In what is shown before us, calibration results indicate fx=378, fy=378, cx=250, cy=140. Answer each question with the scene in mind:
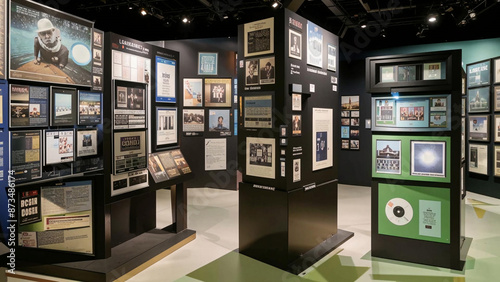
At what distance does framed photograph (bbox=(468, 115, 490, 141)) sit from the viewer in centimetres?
772

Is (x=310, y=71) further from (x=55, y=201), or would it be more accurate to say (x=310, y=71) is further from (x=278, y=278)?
(x=55, y=201)

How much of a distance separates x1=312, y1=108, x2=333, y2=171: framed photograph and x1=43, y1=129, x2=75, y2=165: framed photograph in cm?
280

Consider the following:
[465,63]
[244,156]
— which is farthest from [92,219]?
[465,63]

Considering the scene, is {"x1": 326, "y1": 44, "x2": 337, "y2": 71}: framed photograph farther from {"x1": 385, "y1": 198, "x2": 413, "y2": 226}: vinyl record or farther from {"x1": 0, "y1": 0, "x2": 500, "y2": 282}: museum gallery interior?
{"x1": 385, "y1": 198, "x2": 413, "y2": 226}: vinyl record

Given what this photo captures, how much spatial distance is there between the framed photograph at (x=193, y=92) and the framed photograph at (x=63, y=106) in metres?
4.34

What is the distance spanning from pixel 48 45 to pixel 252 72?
216 cm

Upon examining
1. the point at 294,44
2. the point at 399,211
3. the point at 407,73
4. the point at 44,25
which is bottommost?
the point at 399,211

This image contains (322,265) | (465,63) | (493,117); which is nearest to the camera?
(322,265)

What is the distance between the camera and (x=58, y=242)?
13.0 ft

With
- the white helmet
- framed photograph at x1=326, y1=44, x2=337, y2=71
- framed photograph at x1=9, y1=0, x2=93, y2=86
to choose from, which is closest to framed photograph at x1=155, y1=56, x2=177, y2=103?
framed photograph at x1=9, y1=0, x2=93, y2=86

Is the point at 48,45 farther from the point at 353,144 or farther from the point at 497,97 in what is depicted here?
the point at 497,97

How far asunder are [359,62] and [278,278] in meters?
6.45

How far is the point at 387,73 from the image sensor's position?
4352 mm

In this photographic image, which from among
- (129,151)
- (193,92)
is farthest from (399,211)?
(193,92)
